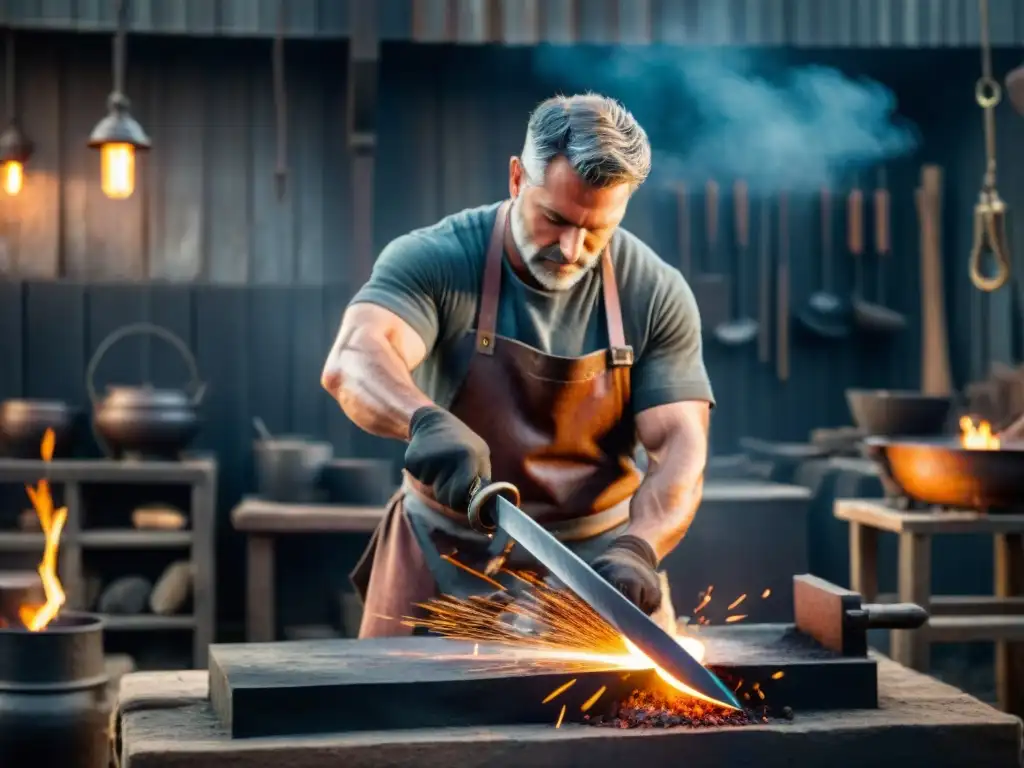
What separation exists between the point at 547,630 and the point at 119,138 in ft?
14.7

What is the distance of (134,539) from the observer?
22.5ft

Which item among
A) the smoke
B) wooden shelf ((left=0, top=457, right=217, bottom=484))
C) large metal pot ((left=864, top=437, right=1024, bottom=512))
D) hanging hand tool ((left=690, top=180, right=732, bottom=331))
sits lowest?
wooden shelf ((left=0, top=457, right=217, bottom=484))

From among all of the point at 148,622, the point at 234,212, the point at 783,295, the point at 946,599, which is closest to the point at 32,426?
the point at 148,622

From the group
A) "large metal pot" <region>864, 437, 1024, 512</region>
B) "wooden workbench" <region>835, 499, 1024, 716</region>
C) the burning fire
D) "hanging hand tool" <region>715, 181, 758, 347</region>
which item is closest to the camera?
the burning fire

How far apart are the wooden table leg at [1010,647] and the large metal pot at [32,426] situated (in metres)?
4.31

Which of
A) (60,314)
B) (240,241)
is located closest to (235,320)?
(240,241)

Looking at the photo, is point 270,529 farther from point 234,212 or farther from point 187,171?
point 187,171

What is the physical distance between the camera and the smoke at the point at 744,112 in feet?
25.6

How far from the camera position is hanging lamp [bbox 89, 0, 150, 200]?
21.7 ft

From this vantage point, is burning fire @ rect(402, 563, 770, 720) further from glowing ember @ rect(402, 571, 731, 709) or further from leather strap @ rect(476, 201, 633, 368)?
leather strap @ rect(476, 201, 633, 368)

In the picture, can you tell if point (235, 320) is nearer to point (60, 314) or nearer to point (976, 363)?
point (60, 314)

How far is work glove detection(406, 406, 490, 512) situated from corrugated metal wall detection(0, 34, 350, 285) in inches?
204

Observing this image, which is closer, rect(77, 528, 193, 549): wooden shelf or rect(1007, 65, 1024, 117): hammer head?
rect(1007, 65, 1024, 117): hammer head

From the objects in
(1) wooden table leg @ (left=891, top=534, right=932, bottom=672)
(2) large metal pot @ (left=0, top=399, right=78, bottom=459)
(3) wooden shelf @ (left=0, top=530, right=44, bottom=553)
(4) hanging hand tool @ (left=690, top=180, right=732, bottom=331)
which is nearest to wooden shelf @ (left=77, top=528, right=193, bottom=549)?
(3) wooden shelf @ (left=0, top=530, right=44, bottom=553)
